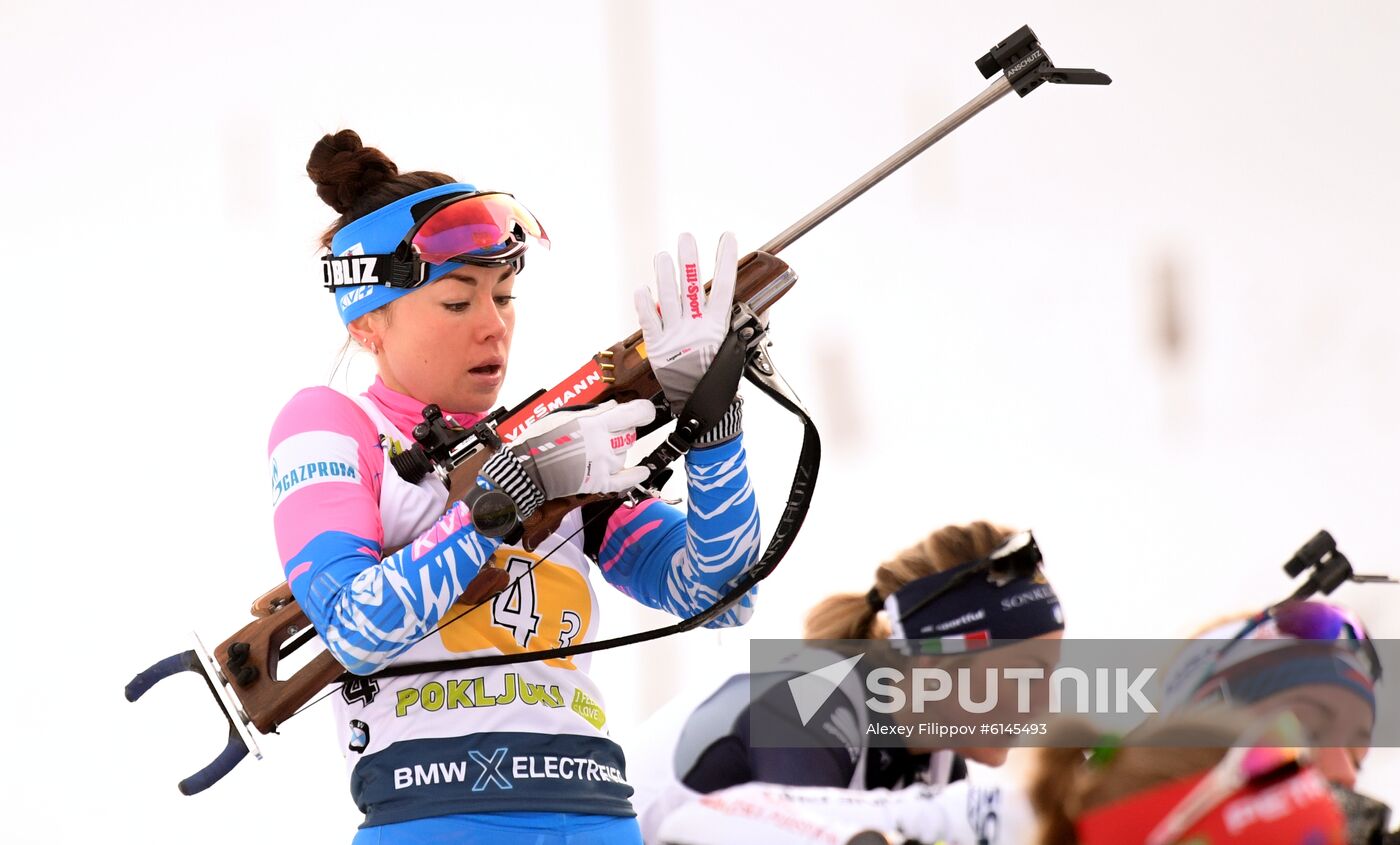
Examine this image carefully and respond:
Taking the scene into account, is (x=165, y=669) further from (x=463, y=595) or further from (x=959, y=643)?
(x=959, y=643)

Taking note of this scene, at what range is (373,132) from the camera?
7.82 feet

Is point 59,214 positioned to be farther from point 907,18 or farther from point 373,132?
point 907,18

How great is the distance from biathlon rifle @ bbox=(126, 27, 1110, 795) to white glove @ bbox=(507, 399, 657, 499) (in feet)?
0.10

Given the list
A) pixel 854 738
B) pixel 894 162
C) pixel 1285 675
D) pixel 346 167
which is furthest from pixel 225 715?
pixel 1285 675

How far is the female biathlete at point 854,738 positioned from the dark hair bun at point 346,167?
66cm

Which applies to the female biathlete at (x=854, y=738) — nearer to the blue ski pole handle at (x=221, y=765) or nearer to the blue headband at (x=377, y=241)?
the blue ski pole handle at (x=221, y=765)

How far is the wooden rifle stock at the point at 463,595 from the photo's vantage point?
1.23 m

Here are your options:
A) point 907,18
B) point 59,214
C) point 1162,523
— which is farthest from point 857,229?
point 59,214

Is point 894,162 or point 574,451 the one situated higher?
point 894,162

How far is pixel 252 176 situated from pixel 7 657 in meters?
0.82

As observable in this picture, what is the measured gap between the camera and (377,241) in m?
1.36

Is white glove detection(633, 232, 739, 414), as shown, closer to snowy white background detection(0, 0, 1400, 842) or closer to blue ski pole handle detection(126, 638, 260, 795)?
blue ski pole handle detection(126, 638, 260, 795)

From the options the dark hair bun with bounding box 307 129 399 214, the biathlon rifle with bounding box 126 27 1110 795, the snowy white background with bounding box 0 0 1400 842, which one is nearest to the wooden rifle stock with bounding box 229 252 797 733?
the biathlon rifle with bounding box 126 27 1110 795

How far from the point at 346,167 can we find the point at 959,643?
82 cm
